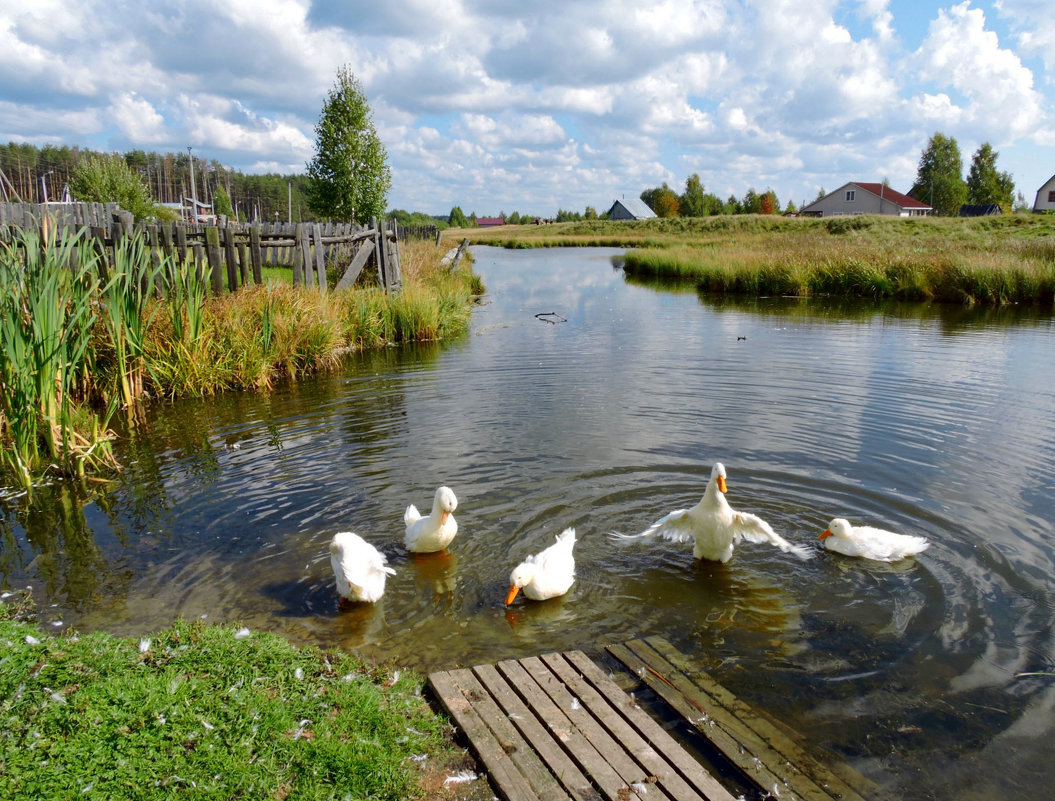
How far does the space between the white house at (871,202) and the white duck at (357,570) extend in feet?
288

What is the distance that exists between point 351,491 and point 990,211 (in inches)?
3510

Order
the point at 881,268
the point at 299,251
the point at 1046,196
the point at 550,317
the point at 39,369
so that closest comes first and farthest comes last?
the point at 39,369, the point at 299,251, the point at 550,317, the point at 881,268, the point at 1046,196

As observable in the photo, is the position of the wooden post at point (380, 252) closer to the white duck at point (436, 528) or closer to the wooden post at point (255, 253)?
the wooden post at point (255, 253)

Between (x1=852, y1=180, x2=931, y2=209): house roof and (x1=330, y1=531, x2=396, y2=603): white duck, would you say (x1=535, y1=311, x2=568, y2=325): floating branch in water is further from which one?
(x1=852, y1=180, x2=931, y2=209): house roof

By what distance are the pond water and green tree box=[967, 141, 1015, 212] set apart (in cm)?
8856

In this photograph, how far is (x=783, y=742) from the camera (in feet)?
12.6

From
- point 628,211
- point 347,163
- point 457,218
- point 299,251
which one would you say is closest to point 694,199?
point 628,211

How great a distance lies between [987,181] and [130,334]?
101434 millimetres

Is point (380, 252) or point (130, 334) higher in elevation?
point (380, 252)

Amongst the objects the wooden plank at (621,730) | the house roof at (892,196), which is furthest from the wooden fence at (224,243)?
the house roof at (892,196)

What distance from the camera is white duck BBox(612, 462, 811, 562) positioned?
5.79 metres

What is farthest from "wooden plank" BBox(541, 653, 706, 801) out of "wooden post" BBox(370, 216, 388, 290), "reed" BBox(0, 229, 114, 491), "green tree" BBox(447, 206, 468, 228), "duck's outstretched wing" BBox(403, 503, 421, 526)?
"green tree" BBox(447, 206, 468, 228)

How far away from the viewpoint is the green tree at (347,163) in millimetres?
33281

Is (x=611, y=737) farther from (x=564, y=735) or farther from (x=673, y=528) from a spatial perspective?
(x=673, y=528)
